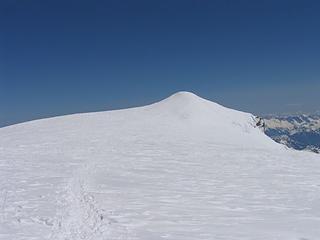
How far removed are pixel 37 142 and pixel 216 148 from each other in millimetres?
14916

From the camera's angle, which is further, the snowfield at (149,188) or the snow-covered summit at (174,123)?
the snow-covered summit at (174,123)

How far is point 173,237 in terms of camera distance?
11445mm

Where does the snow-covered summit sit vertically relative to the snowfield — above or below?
above

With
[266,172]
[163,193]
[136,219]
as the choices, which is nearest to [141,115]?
[266,172]

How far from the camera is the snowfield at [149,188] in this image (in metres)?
12.2

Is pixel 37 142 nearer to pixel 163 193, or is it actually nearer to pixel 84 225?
pixel 163 193

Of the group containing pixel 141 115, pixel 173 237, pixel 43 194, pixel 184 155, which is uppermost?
pixel 141 115

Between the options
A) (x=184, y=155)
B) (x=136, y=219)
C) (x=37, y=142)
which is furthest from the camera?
(x=37, y=142)

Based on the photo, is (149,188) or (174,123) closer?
(149,188)

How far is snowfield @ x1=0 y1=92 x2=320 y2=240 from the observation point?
1225 cm

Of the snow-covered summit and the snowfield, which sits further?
the snow-covered summit

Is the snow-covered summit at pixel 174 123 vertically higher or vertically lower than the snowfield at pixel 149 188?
higher

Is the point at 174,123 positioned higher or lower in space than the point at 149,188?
higher

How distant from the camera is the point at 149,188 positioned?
1892 centimetres
